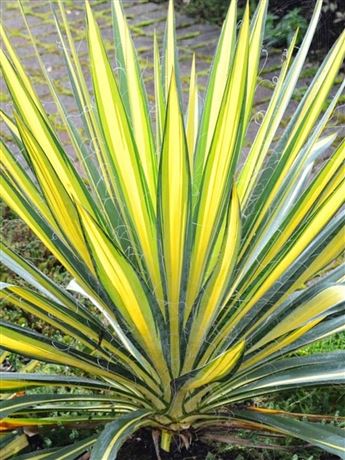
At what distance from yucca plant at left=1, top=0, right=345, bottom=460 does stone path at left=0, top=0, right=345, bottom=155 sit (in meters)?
2.14

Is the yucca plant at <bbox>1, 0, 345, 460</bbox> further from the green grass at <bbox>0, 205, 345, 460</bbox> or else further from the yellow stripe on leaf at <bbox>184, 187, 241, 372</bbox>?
the green grass at <bbox>0, 205, 345, 460</bbox>

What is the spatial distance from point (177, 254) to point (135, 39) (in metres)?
4.00

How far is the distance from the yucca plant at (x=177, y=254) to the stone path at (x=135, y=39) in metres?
2.14

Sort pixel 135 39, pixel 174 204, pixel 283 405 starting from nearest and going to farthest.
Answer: pixel 174 204 < pixel 283 405 < pixel 135 39

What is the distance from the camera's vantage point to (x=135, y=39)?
17.2 feet

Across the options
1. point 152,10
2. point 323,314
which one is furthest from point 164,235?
point 152,10

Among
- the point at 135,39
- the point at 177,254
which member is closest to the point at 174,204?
the point at 177,254

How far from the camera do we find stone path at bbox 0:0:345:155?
14.7ft

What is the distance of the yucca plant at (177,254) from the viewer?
1.45m

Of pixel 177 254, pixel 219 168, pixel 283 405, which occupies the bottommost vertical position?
pixel 283 405

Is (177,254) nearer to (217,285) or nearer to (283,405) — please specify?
(217,285)

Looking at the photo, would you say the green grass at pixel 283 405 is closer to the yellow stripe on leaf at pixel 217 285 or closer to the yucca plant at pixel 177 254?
the yucca plant at pixel 177 254

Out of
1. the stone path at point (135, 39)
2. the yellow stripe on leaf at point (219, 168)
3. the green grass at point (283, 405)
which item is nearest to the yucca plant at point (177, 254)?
the yellow stripe on leaf at point (219, 168)

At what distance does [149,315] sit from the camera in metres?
1.52
